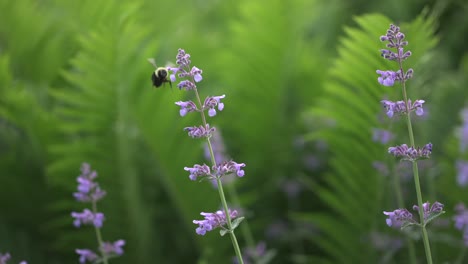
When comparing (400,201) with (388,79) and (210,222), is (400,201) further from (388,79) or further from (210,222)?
(210,222)

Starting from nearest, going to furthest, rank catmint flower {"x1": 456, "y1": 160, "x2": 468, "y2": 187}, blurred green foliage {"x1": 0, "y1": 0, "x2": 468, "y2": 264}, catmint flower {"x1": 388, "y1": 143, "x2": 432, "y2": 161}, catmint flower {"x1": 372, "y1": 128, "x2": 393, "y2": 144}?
catmint flower {"x1": 388, "y1": 143, "x2": 432, "y2": 161}
catmint flower {"x1": 372, "y1": 128, "x2": 393, "y2": 144}
catmint flower {"x1": 456, "y1": 160, "x2": 468, "y2": 187}
blurred green foliage {"x1": 0, "y1": 0, "x2": 468, "y2": 264}

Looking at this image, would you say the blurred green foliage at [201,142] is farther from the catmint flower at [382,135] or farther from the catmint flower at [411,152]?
the catmint flower at [411,152]

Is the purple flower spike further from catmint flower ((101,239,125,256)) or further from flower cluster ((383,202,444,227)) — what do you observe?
catmint flower ((101,239,125,256))

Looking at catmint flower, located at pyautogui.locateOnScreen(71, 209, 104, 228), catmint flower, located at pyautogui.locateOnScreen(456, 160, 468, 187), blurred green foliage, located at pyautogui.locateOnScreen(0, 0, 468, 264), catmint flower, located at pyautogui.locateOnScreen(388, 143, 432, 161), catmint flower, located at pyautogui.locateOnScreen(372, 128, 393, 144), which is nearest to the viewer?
catmint flower, located at pyautogui.locateOnScreen(388, 143, 432, 161)

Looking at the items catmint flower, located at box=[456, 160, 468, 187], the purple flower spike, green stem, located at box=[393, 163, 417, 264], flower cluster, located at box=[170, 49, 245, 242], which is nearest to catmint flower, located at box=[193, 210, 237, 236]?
flower cluster, located at box=[170, 49, 245, 242]

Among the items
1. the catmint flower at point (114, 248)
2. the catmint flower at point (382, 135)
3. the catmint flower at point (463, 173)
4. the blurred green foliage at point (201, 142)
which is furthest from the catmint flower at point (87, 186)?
the catmint flower at point (463, 173)

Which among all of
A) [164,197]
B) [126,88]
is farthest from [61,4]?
[164,197]

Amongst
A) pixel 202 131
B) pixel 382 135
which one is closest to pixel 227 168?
pixel 202 131
